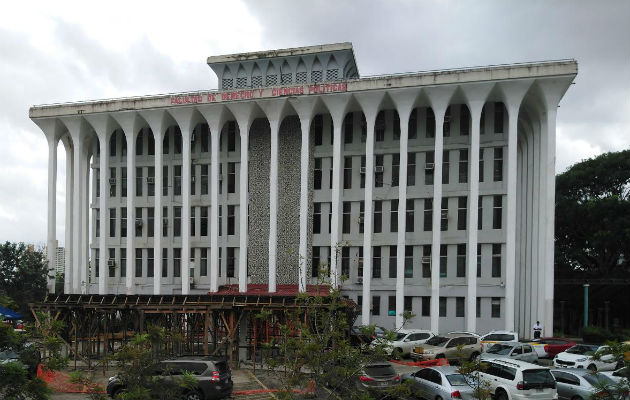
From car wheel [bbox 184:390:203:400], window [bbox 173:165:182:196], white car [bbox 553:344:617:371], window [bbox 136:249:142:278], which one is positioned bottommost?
white car [bbox 553:344:617:371]

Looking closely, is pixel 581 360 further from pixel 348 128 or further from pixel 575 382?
pixel 348 128

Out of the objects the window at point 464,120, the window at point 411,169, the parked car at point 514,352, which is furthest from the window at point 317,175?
the parked car at point 514,352

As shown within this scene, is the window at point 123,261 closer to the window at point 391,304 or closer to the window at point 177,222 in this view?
the window at point 177,222

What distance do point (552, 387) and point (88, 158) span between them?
4299cm

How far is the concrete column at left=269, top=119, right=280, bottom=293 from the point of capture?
37875 mm

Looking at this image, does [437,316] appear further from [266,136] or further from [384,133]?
[266,136]

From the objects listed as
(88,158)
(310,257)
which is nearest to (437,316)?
(310,257)

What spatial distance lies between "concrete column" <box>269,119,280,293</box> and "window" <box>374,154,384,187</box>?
7.98m

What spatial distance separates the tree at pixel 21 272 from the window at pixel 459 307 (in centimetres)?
3656

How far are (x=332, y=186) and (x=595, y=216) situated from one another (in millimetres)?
25481

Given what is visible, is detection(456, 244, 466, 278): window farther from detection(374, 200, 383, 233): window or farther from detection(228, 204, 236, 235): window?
detection(228, 204, 236, 235): window

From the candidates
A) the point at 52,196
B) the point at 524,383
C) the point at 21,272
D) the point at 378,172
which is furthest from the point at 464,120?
the point at 21,272

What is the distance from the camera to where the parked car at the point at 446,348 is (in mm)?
25875

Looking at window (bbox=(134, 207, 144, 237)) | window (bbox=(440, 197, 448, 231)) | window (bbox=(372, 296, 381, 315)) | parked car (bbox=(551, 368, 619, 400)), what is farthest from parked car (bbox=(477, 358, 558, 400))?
window (bbox=(134, 207, 144, 237))
